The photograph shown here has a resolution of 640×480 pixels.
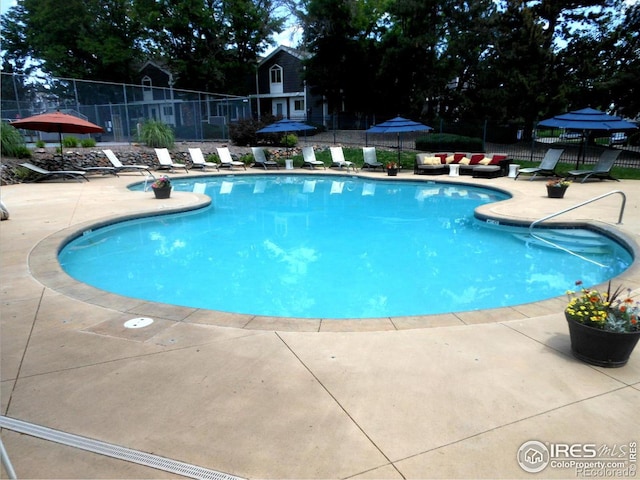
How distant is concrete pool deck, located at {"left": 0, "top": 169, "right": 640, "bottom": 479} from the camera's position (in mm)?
2230

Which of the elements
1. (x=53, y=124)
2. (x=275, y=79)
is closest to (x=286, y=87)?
(x=275, y=79)

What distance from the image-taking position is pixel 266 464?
85.9 inches

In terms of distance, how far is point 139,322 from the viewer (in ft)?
12.8

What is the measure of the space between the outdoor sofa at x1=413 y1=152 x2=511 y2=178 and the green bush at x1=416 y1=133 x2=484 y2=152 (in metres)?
4.17

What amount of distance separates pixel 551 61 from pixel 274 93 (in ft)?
69.1

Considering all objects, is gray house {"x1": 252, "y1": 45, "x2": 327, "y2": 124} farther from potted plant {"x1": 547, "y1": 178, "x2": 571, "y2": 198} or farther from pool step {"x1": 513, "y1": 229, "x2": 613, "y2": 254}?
pool step {"x1": 513, "y1": 229, "x2": 613, "y2": 254}

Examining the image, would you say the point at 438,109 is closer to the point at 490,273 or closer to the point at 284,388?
the point at 490,273

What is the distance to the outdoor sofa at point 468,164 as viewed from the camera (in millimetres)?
14953

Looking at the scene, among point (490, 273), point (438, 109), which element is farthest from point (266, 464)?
point (438, 109)

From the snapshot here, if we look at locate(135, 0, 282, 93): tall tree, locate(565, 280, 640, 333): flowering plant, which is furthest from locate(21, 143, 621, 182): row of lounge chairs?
locate(135, 0, 282, 93): tall tree

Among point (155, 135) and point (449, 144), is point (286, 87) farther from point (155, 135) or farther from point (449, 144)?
point (449, 144)

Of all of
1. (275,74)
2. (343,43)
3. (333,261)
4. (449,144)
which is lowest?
(333,261)

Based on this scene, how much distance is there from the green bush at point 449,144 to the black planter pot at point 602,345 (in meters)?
18.6

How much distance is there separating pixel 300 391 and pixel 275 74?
3571 centimetres
